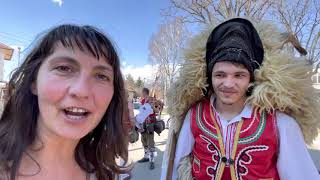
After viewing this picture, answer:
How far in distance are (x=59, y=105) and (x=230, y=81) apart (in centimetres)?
106

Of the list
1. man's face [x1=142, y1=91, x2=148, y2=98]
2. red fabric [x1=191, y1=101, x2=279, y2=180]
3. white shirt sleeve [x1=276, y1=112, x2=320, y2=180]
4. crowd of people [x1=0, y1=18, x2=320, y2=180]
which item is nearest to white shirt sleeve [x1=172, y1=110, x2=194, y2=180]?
crowd of people [x1=0, y1=18, x2=320, y2=180]

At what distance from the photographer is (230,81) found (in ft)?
5.95

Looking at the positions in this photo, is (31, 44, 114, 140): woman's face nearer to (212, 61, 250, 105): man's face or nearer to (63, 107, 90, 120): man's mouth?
(63, 107, 90, 120): man's mouth

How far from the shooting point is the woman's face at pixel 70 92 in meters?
1.14

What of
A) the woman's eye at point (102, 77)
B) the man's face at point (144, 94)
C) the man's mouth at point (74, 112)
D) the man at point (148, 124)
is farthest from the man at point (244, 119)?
the man's face at point (144, 94)

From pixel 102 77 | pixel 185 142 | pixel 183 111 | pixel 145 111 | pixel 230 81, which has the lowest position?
pixel 145 111

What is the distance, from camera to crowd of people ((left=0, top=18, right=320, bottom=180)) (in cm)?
120

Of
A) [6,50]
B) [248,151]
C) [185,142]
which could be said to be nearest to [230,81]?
[248,151]

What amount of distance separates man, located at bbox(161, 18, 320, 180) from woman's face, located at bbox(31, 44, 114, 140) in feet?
2.84

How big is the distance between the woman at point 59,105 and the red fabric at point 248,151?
0.67 meters

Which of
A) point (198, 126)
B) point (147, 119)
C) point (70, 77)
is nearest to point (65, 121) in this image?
point (70, 77)

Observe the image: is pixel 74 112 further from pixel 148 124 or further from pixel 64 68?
pixel 148 124

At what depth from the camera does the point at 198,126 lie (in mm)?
1974

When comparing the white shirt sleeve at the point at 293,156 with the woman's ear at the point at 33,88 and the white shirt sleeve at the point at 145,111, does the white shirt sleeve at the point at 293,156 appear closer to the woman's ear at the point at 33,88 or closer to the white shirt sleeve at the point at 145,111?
the woman's ear at the point at 33,88
